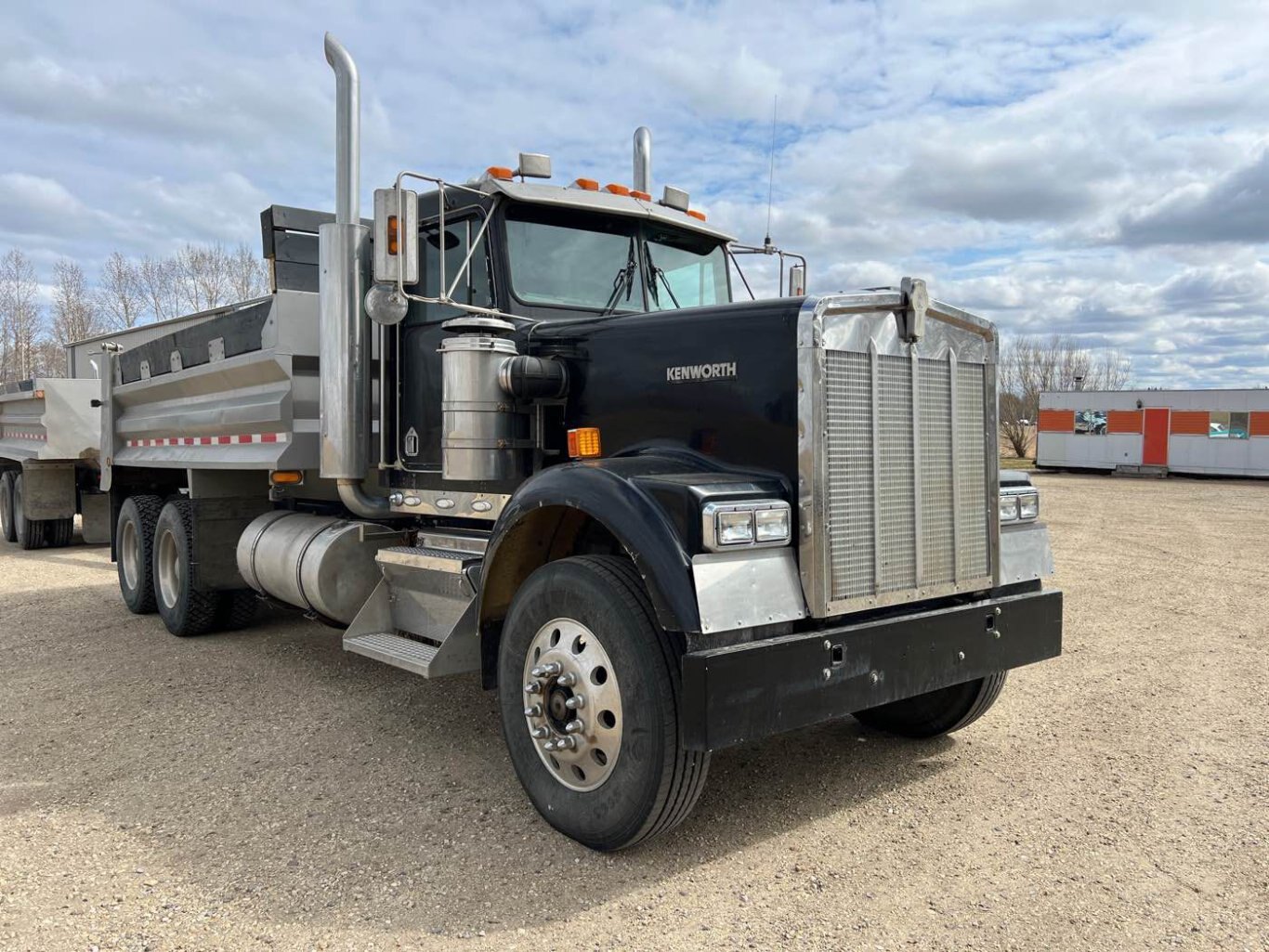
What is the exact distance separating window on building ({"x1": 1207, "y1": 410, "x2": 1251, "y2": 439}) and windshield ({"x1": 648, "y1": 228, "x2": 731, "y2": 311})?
87.7 ft

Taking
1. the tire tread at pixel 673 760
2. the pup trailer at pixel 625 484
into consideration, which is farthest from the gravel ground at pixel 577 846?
the pup trailer at pixel 625 484

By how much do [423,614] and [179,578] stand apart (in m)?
3.23

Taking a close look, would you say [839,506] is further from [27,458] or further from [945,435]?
[27,458]

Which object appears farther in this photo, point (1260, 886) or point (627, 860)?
point (627, 860)

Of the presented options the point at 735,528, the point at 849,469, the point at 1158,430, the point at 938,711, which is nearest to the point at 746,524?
the point at 735,528

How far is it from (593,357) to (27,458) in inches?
422

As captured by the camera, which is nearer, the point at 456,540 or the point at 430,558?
the point at 430,558

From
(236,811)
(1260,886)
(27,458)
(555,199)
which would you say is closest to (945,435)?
(1260,886)

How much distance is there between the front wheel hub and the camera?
3334 millimetres

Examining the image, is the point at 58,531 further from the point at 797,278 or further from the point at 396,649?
the point at 797,278

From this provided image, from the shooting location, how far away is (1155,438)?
28375 mm

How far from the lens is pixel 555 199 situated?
185 inches

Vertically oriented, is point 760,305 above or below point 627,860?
above

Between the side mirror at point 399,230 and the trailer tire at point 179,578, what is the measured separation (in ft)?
11.7
